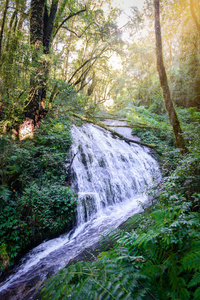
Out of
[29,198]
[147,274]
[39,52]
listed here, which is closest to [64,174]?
[29,198]

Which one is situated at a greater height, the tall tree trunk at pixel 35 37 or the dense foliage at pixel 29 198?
the tall tree trunk at pixel 35 37

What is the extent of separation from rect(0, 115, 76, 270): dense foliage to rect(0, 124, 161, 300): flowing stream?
0.38m

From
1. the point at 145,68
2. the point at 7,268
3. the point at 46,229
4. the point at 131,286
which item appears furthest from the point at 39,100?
the point at 145,68

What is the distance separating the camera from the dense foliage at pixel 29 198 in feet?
13.0

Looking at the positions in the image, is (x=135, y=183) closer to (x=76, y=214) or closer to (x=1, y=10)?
(x=76, y=214)

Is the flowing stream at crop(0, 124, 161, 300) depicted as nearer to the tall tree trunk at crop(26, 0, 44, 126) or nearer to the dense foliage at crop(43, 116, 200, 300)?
the dense foliage at crop(43, 116, 200, 300)

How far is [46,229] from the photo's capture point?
463cm

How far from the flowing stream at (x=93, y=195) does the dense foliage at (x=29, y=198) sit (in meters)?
0.38

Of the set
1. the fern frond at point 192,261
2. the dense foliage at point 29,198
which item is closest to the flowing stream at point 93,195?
the dense foliage at point 29,198

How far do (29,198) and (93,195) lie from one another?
8.51 ft

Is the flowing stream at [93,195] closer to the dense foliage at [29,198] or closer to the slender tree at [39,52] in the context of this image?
the dense foliage at [29,198]

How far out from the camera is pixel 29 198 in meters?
4.61

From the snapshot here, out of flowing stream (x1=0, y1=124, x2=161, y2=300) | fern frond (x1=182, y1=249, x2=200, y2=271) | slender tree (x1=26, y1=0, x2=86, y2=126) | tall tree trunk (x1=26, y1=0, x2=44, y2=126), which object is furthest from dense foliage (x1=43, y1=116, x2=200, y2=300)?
tall tree trunk (x1=26, y1=0, x2=44, y2=126)

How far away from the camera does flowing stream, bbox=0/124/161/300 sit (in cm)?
347
